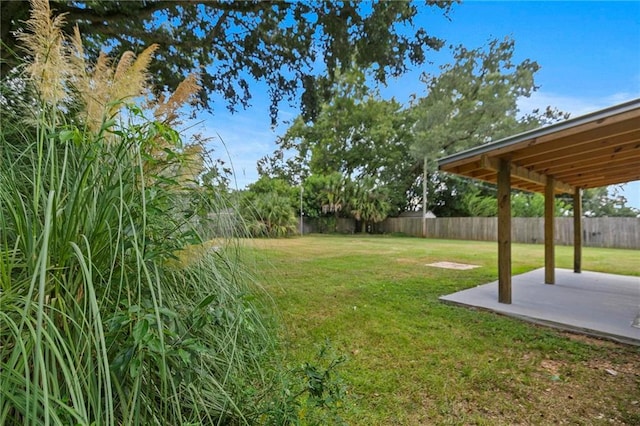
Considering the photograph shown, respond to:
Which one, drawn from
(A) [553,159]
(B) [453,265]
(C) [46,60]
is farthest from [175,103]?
(B) [453,265]

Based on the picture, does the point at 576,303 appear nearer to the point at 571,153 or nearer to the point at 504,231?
the point at 504,231

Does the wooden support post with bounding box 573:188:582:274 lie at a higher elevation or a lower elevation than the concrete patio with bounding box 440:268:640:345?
higher

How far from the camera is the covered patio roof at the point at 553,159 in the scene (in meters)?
2.83

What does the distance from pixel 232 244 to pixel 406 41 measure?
4.70 m

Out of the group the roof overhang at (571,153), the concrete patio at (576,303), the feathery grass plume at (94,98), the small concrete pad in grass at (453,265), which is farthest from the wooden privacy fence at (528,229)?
the feathery grass plume at (94,98)

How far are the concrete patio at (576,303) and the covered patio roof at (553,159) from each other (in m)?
0.31

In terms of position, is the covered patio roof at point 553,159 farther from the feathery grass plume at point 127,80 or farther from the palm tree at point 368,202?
the palm tree at point 368,202

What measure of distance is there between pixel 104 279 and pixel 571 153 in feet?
15.8

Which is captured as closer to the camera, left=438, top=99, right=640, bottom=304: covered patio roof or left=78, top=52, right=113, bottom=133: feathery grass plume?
left=78, top=52, right=113, bottom=133: feathery grass plume

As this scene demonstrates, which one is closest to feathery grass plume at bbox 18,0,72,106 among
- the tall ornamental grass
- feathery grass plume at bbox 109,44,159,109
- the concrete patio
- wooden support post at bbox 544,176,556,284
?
the tall ornamental grass

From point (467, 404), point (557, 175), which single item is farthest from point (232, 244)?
point (557, 175)

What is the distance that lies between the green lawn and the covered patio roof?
1.21 meters

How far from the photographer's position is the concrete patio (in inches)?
121

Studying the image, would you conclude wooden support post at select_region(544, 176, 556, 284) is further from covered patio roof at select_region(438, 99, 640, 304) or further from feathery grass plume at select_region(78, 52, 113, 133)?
feathery grass plume at select_region(78, 52, 113, 133)
